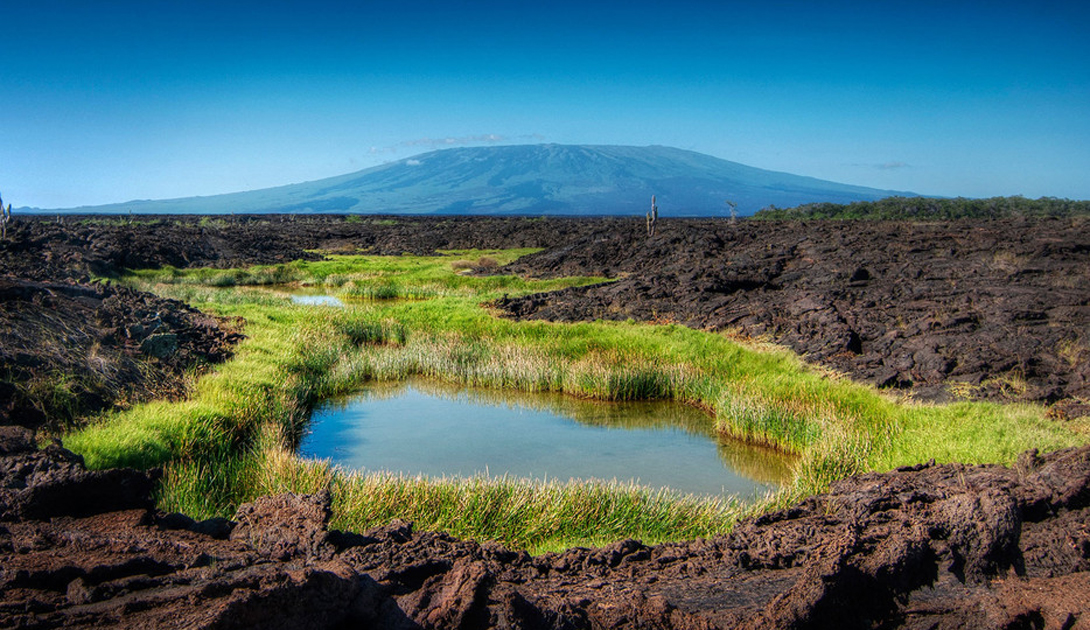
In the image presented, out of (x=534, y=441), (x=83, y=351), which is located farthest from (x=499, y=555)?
(x=83, y=351)

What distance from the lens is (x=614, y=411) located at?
17047mm

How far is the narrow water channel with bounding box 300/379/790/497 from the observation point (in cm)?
1312

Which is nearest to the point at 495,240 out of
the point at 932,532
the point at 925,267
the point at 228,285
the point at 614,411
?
the point at 228,285

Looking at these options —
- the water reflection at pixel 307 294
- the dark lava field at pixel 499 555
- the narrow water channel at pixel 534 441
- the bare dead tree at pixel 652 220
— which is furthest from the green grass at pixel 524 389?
the bare dead tree at pixel 652 220

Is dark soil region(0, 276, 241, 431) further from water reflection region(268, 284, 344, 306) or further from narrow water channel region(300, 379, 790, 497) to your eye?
water reflection region(268, 284, 344, 306)

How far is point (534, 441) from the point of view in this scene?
15.1 m

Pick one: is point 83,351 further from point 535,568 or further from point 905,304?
point 905,304

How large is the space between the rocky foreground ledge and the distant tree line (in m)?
84.1

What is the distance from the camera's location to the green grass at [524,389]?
9414 millimetres

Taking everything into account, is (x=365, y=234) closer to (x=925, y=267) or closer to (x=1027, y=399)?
(x=925, y=267)

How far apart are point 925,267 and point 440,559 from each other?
2412cm

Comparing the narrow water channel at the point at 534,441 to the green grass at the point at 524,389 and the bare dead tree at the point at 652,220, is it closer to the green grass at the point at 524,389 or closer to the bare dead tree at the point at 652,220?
the green grass at the point at 524,389

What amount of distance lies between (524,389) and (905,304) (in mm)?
11272

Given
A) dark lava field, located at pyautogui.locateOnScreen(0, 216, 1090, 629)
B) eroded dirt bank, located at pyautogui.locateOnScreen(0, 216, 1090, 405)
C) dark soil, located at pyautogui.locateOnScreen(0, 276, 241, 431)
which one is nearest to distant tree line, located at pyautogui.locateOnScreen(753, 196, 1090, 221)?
eroded dirt bank, located at pyautogui.locateOnScreen(0, 216, 1090, 405)
